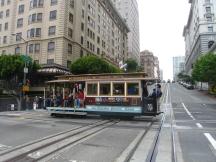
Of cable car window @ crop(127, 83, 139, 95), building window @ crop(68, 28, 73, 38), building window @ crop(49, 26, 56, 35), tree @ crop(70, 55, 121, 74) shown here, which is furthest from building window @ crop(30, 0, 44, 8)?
cable car window @ crop(127, 83, 139, 95)

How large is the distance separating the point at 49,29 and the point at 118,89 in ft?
107

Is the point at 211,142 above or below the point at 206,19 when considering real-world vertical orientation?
below

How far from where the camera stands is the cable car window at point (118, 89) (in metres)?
17.6

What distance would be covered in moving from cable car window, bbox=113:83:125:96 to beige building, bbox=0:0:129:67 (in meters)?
26.8

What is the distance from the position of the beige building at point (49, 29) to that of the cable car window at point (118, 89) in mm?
26801

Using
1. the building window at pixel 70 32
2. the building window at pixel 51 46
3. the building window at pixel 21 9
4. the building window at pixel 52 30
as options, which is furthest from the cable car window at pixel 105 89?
the building window at pixel 21 9

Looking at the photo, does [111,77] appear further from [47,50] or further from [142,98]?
[47,50]

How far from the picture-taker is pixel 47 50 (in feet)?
151

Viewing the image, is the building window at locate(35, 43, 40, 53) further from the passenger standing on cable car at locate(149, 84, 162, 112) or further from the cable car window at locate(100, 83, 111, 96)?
the passenger standing on cable car at locate(149, 84, 162, 112)

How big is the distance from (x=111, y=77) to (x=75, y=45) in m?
32.1

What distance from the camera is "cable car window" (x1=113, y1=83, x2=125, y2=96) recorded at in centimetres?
1759

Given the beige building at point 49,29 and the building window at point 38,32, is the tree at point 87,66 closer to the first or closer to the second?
the beige building at point 49,29

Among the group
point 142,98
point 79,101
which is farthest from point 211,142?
point 79,101

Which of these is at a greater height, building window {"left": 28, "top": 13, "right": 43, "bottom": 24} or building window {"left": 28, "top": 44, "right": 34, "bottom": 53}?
building window {"left": 28, "top": 13, "right": 43, "bottom": 24}
